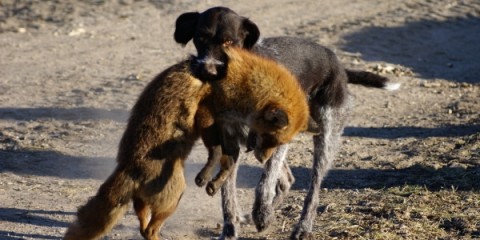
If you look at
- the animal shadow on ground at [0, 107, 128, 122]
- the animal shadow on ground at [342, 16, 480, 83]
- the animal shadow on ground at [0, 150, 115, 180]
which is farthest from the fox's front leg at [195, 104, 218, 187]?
the animal shadow on ground at [342, 16, 480, 83]

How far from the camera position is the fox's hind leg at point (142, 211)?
7246mm

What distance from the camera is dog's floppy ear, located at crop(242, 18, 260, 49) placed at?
8.88 m

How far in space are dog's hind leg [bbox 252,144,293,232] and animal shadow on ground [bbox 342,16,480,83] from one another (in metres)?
7.25

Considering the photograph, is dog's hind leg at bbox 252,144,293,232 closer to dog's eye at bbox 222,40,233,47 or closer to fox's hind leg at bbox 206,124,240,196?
dog's eye at bbox 222,40,233,47

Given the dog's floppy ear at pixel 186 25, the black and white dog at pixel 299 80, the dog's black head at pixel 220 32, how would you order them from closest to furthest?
1. the black and white dog at pixel 299 80
2. the dog's black head at pixel 220 32
3. the dog's floppy ear at pixel 186 25

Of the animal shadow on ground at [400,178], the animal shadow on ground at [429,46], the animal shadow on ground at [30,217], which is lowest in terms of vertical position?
A: the animal shadow on ground at [429,46]

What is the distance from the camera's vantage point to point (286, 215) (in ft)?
30.0

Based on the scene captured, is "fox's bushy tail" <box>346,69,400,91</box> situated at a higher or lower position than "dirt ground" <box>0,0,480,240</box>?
higher

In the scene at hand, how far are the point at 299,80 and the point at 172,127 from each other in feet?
5.80

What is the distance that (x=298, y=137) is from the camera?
11.9m

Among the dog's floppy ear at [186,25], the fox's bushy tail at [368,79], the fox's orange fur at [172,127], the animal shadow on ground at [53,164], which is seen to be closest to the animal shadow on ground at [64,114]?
the animal shadow on ground at [53,164]

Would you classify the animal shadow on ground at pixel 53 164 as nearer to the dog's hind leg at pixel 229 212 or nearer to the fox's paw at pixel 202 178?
the dog's hind leg at pixel 229 212

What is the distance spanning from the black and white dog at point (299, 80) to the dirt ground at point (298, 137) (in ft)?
0.80

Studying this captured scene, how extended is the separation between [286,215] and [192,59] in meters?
2.06
